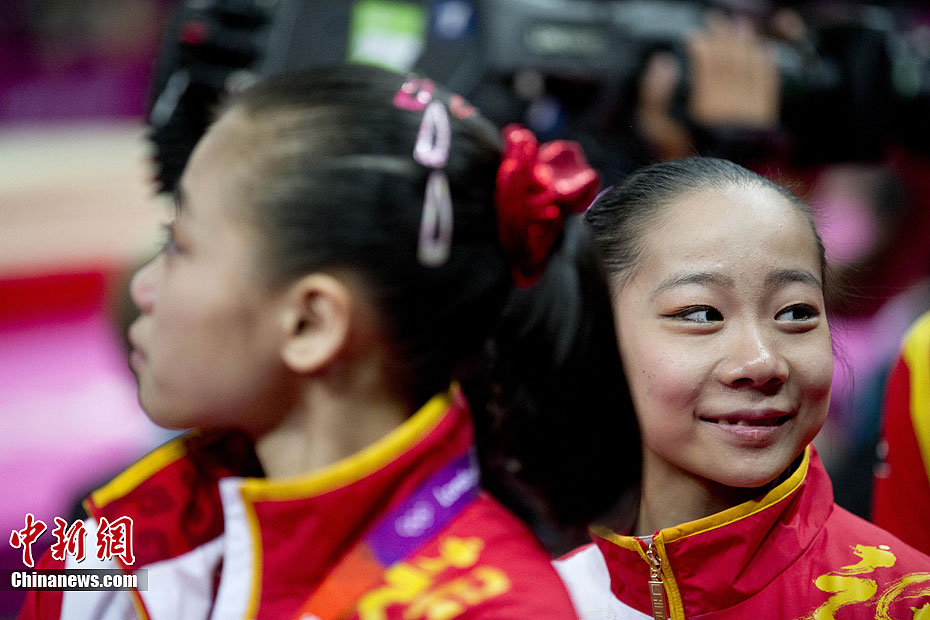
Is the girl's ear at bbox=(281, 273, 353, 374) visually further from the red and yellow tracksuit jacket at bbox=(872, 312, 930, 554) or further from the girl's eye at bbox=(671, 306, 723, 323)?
the red and yellow tracksuit jacket at bbox=(872, 312, 930, 554)

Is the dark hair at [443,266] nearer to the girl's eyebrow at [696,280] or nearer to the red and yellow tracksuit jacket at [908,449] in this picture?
the girl's eyebrow at [696,280]

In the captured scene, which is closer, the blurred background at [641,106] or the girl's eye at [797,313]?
the girl's eye at [797,313]

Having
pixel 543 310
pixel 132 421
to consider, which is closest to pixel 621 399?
pixel 543 310

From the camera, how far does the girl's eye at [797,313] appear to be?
63 cm

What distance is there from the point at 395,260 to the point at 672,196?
205 millimetres

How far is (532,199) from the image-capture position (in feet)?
2.46

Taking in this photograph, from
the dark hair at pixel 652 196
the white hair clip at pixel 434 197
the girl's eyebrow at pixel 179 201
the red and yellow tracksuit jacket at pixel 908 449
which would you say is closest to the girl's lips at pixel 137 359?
the girl's eyebrow at pixel 179 201

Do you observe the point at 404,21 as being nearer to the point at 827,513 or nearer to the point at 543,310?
the point at 543,310

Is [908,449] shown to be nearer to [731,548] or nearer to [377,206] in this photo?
[731,548]

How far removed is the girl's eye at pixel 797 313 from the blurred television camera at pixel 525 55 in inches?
22.9

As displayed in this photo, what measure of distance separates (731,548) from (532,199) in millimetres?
300

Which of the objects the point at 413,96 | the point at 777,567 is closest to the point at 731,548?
the point at 777,567

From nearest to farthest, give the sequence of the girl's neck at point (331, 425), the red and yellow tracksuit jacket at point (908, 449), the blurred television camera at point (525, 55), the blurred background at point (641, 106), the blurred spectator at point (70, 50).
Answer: the girl's neck at point (331, 425)
the red and yellow tracksuit jacket at point (908, 449)
the blurred background at point (641, 106)
the blurred television camera at point (525, 55)
the blurred spectator at point (70, 50)

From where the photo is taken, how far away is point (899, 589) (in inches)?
26.6
